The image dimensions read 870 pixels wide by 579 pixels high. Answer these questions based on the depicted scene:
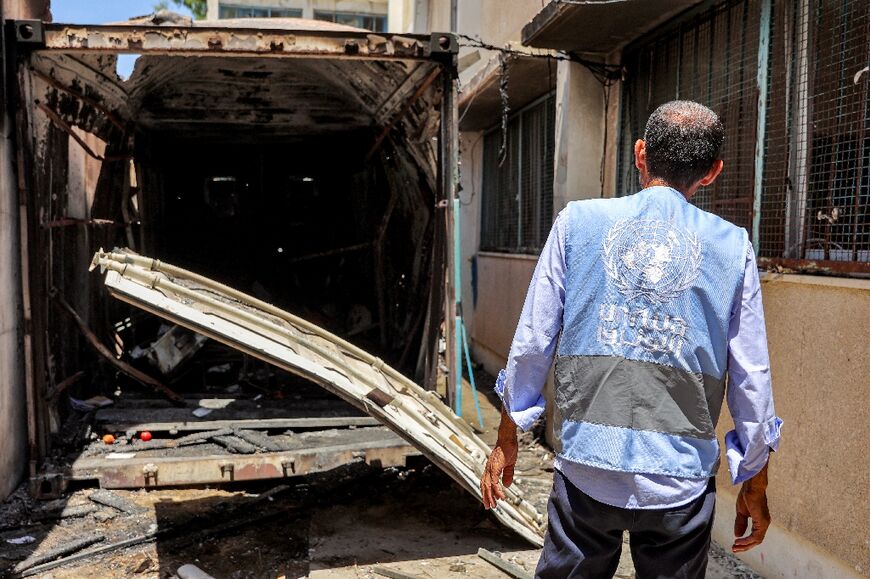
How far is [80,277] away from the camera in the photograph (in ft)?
21.2

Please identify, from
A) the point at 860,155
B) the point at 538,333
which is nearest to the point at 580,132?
the point at 860,155

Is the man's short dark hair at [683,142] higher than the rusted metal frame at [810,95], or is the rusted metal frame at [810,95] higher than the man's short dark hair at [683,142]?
the rusted metal frame at [810,95]

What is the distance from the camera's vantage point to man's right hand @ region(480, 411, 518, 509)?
237cm

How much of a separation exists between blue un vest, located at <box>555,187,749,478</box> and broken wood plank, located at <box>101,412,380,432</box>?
390 cm

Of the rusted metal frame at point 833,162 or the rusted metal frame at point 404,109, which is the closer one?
the rusted metal frame at point 833,162

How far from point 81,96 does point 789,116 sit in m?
5.36

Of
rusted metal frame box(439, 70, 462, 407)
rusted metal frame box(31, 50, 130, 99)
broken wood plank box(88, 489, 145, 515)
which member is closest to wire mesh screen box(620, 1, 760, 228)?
Result: rusted metal frame box(439, 70, 462, 407)

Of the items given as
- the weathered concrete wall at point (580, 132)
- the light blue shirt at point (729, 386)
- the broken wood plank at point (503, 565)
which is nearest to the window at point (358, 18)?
the weathered concrete wall at point (580, 132)

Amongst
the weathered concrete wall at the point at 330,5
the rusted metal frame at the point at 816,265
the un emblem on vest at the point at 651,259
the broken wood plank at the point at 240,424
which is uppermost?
the weathered concrete wall at the point at 330,5

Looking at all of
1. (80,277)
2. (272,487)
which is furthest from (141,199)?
(272,487)

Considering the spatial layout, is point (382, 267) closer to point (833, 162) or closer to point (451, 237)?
point (451, 237)

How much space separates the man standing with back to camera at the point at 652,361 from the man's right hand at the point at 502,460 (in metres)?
0.12

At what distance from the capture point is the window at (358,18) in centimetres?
2341

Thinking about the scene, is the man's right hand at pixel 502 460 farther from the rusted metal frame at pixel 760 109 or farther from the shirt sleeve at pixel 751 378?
the rusted metal frame at pixel 760 109
